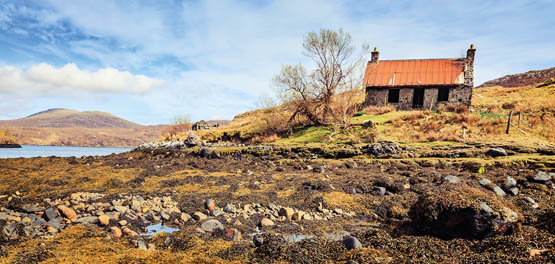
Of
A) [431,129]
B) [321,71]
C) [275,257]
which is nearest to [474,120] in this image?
[431,129]

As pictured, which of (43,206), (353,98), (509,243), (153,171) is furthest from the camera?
(353,98)

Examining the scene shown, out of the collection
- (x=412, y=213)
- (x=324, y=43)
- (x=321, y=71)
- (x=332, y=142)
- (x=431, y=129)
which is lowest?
(x=412, y=213)

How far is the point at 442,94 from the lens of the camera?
29109mm

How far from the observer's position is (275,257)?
4785 mm

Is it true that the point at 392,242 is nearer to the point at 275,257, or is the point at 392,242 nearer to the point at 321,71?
the point at 275,257

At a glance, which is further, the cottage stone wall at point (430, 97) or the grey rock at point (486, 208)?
the cottage stone wall at point (430, 97)

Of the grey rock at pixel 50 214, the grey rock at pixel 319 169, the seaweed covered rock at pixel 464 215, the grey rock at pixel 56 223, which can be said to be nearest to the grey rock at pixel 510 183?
the seaweed covered rock at pixel 464 215

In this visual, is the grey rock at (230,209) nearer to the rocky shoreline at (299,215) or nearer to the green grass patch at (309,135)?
the rocky shoreline at (299,215)

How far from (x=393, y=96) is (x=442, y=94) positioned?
468 centimetres

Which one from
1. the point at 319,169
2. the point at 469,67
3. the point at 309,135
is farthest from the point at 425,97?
the point at 319,169

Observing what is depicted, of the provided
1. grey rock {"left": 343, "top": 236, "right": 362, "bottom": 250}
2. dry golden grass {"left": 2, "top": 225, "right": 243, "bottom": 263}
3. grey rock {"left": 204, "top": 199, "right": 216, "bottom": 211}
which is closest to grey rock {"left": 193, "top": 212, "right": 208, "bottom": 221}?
grey rock {"left": 204, "top": 199, "right": 216, "bottom": 211}

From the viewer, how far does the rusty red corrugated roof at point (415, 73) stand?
2889 cm

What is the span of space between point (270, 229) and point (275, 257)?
1.79 metres

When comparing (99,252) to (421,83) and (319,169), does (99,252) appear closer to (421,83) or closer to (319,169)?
(319,169)
